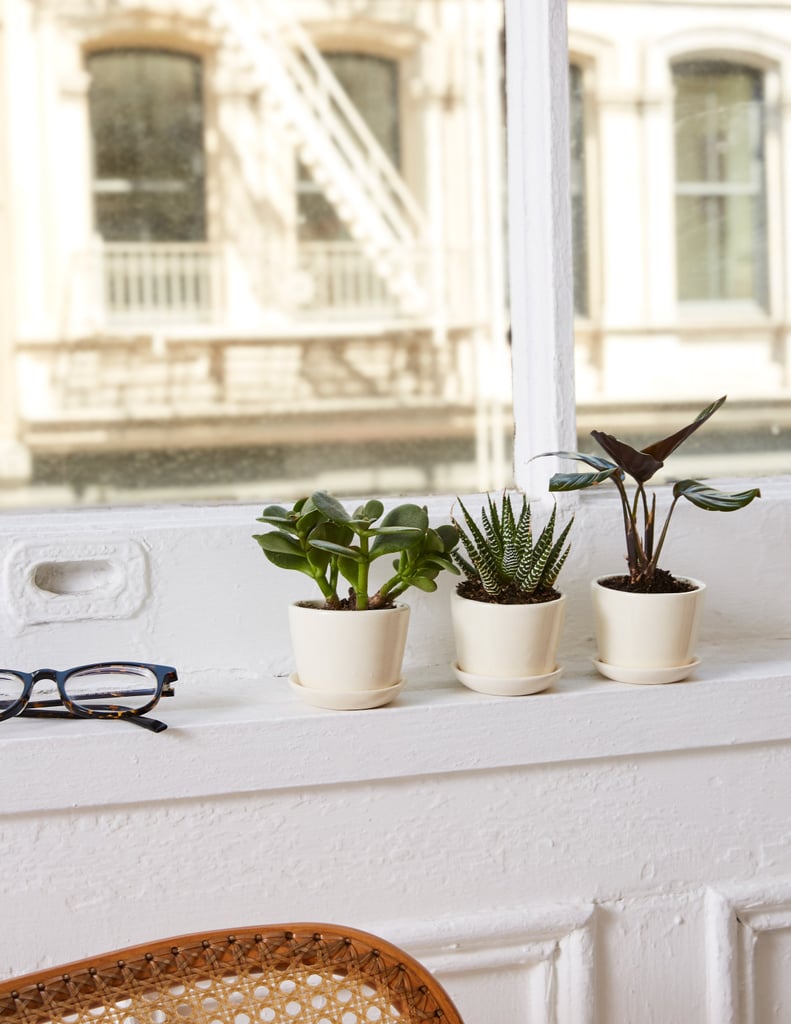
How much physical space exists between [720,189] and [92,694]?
23.3 ft

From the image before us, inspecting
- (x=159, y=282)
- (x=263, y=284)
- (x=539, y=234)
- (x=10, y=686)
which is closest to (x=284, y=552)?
(x=10, y=686)

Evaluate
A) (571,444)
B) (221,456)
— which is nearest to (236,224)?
(221,456)

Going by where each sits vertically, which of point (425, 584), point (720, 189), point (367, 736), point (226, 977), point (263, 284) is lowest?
point (226, 977)

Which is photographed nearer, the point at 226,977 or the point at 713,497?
the point at 226,977

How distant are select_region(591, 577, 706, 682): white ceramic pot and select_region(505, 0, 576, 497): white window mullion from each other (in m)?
0.15

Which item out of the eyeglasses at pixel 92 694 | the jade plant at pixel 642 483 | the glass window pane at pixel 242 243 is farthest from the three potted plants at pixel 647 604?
the glass window pane at pixel 242 243

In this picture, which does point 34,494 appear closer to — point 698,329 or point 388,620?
point 698,329

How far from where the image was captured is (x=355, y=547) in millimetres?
688

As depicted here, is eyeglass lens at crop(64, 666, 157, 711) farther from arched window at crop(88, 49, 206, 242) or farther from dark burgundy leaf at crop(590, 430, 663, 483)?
arched window at crop(88, 49, 206, 242)

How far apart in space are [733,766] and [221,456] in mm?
6562

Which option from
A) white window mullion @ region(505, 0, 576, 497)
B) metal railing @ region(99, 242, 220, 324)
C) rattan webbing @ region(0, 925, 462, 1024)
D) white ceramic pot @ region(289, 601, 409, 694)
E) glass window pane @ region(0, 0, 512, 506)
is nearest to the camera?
rattan webbing @ region(0, 925, 462, 1024)

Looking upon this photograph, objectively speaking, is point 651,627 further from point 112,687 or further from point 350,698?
point 112,687

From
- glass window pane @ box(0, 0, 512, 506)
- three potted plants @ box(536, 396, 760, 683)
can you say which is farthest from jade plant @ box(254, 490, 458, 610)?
glass window pane @ box(0, 0, 512, 506)

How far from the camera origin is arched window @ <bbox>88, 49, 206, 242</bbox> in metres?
6.81
